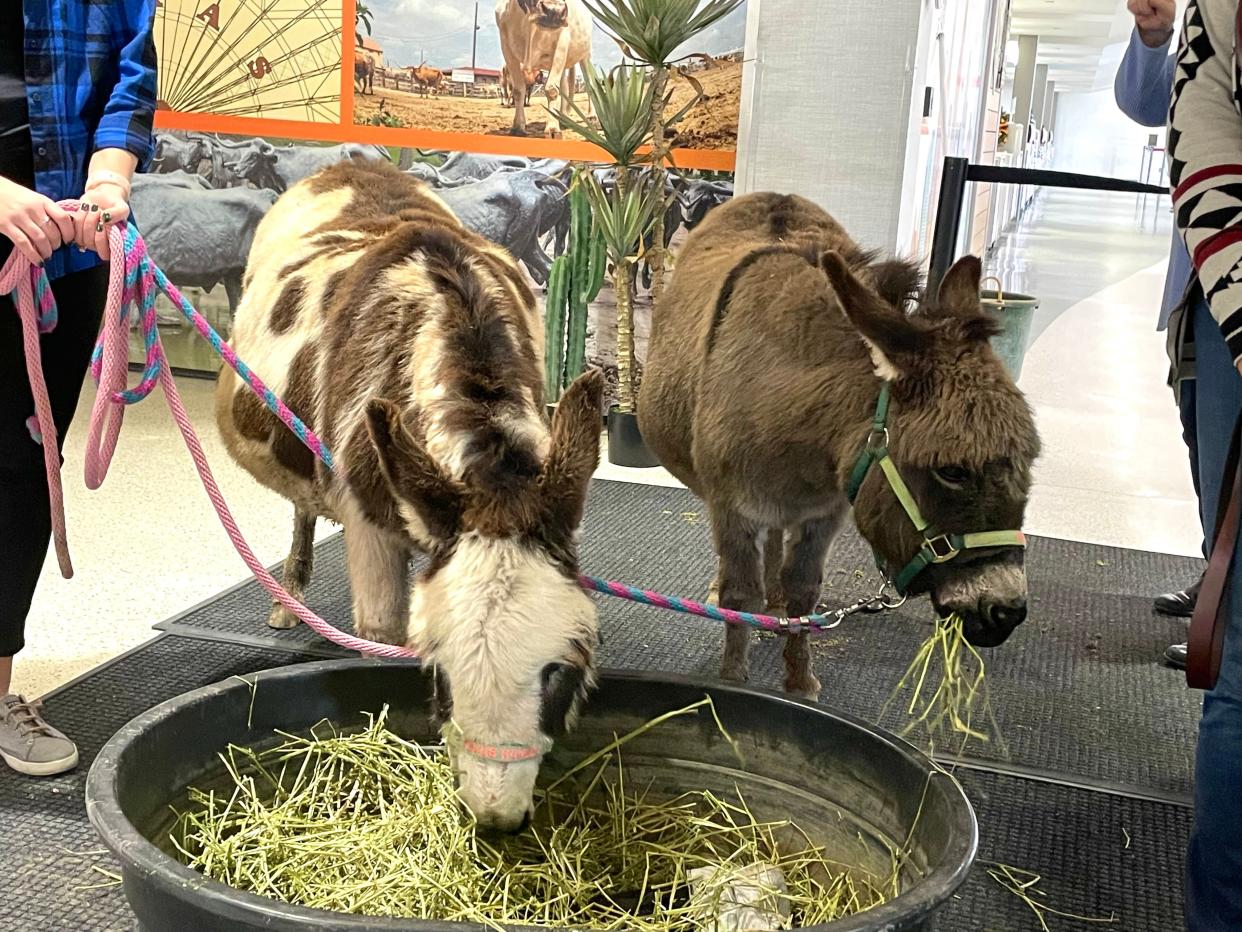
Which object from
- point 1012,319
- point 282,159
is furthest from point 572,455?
point 282,159

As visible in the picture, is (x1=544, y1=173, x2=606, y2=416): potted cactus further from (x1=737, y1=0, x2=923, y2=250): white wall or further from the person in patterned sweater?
the person in patterned sweater

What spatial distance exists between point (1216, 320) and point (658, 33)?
3.15 m

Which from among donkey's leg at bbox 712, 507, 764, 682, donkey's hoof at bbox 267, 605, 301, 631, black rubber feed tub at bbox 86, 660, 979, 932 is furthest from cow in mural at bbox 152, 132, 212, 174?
black rubber feed tub at bbox 86, 660, 979, 932

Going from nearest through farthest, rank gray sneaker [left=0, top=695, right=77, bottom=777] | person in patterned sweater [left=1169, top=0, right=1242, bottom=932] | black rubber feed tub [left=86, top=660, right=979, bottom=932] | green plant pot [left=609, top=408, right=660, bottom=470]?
black rubber feed tub [left=86, top=660, right=979, bottom=932] < person in patterned sweater [left=1169, top=0, right=1242, bottom=932] < gray sneaker [left=0, top=695, right=77, bottom=777] < green plant pot [left=609, top=408, right=660, bottom=470]

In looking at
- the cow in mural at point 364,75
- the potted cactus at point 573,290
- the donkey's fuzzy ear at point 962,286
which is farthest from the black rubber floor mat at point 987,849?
the cow in mural at point 364,75

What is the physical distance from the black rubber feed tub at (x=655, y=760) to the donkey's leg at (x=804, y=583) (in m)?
0.78

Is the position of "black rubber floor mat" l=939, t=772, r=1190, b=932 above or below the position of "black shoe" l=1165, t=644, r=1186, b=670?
below

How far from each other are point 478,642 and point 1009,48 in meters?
7.27

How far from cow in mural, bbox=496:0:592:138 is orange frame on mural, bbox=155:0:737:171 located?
0.14 meters

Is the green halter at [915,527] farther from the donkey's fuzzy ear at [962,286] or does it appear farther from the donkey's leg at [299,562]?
the donkey's leg at [299,562]

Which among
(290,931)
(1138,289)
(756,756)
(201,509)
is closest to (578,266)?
(201,509)

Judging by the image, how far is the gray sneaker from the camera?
7.77ft

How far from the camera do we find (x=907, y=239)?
15.4 feet

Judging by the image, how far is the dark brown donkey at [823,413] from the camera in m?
2.02
